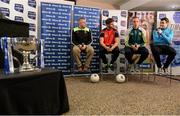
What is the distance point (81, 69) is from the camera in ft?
15.1

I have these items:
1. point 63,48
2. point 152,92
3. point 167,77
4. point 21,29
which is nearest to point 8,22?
point 21,29

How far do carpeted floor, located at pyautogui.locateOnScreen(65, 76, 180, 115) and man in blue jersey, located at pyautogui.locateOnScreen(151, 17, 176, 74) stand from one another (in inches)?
16.6

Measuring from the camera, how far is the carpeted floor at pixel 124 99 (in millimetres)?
2436

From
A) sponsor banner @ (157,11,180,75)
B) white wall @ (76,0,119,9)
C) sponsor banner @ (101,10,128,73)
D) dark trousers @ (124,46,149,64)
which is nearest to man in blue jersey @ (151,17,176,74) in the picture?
dark trousers @ (124,46,149,64)

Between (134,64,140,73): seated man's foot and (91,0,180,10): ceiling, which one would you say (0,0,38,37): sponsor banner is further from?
(91,0,180,10): ceiling

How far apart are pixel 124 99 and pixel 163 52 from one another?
1.65m

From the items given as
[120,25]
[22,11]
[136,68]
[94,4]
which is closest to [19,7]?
[22,11]

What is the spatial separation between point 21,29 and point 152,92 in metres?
2.02

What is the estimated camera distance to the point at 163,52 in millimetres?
4219

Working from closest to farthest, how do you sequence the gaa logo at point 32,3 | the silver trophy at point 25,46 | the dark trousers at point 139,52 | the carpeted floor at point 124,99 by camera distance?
1. the silver trophy at point 25,46
2. the carpeted floor at point 124,99
3. the dark trousers at point 139,52
4. the gaa logo at point 32,3

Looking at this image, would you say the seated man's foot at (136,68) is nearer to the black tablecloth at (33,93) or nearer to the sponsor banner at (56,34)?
the sponsor banner at (56,34)

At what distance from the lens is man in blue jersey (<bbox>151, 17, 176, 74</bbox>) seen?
13.6 feet

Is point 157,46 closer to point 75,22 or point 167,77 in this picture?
point 167,77

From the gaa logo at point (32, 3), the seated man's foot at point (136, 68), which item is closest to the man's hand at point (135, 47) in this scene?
the seated man's foot at point (136, 68)
